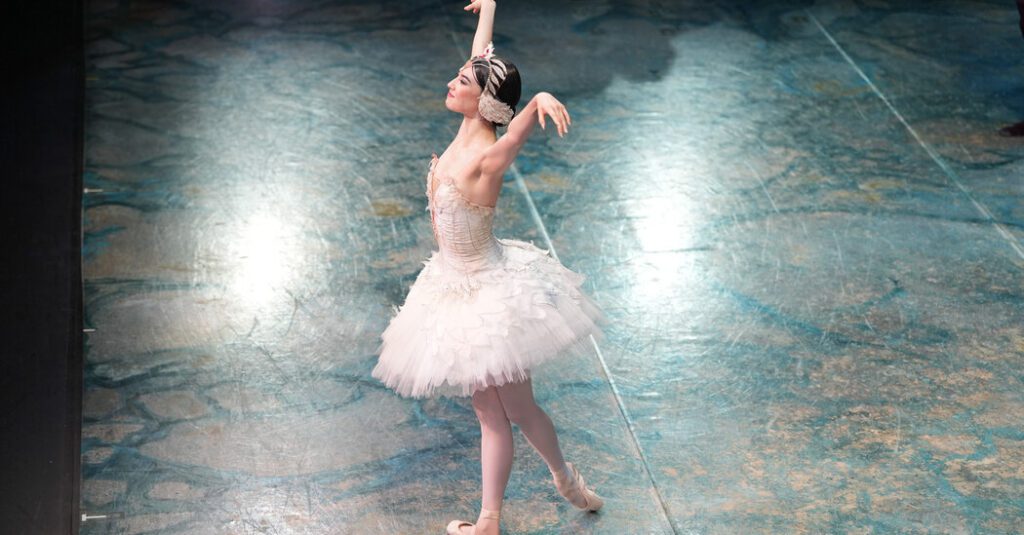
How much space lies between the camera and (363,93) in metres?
8.20

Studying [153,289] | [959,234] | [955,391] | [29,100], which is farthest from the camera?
[29,100]

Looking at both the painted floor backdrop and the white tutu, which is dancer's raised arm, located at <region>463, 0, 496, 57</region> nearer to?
the white tutu

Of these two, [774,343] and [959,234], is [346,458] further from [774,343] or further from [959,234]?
[959,234]

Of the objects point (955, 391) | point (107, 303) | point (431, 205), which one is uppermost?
point (431, 205)

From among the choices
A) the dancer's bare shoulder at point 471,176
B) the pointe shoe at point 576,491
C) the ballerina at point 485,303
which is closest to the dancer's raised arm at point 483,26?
the ballerina at point 485,303

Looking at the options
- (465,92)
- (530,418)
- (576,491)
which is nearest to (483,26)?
(465,92)

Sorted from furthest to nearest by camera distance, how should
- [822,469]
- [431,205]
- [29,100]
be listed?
1. [29,100]
2. [822,469]
3. [431,205]

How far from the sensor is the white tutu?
409 centimetres

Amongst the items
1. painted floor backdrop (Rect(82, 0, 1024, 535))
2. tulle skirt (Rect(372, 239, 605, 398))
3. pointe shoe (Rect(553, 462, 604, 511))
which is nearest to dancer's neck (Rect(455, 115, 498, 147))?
tulle skirt (Rect(372, 239, 605, 398))

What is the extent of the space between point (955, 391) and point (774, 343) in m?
0.80

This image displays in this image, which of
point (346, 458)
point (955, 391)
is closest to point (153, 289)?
point (346, 458)

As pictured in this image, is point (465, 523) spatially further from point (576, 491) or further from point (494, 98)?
point (494, 98)

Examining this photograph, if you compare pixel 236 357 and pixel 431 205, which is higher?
pixel 431 205

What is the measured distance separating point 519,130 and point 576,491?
1372 millimetres
